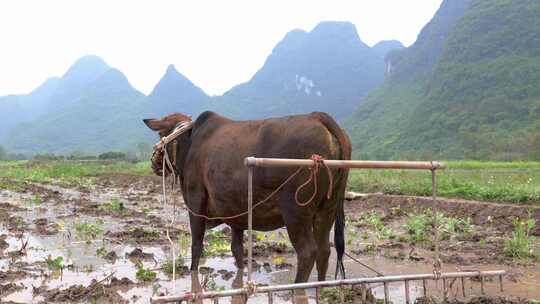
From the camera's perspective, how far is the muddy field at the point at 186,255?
5.96 metres

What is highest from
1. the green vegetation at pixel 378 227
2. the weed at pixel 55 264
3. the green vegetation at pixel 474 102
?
the green vegetation at pixel 474 102

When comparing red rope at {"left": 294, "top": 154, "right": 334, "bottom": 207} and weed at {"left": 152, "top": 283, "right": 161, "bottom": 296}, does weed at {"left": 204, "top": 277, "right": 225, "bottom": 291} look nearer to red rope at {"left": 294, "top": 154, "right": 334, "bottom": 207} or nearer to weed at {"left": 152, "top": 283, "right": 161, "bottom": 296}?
weed at {"left": 152, "top": 283, "right": 161, "bottom": 296}

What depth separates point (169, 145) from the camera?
709 cm

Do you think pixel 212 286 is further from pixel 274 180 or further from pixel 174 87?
pixel 174 87

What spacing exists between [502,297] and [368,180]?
621 inches

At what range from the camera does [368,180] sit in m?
21.1

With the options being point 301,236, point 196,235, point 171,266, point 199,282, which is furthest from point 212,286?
point 301,236

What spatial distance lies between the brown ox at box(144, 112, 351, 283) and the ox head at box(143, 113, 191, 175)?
0.39m

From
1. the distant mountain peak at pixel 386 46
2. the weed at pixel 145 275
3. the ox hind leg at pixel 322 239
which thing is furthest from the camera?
the distant mountain peak at pixel 386 46

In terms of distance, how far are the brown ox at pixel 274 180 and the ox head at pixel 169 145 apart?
0.39 metres

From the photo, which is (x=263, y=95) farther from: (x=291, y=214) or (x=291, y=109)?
(x=291, y=214)

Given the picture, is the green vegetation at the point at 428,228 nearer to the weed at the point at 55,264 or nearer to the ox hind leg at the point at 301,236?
the ox hind leg at the point at 301,236

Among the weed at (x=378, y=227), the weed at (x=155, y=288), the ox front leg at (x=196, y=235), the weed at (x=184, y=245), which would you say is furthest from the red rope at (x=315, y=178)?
the weed at (x=378, y=227)

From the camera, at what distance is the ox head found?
7.04 m
